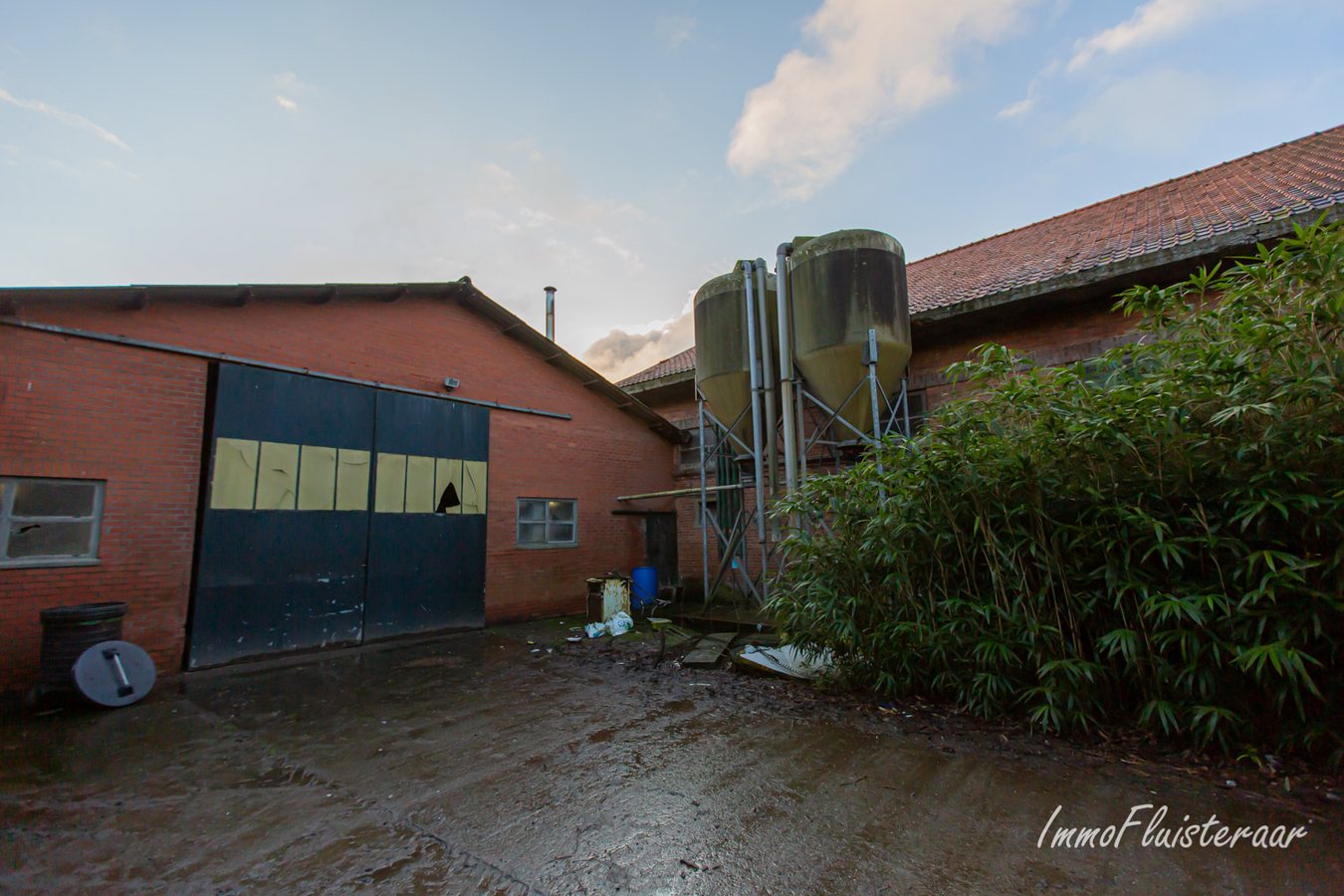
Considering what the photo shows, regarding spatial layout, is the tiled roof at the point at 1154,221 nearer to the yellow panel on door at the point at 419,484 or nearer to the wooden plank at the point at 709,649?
the wooden plank at the point at 709,649

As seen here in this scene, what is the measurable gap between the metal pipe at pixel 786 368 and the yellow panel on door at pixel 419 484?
196 inches

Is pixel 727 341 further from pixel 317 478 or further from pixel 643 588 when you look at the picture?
pixel 317 478

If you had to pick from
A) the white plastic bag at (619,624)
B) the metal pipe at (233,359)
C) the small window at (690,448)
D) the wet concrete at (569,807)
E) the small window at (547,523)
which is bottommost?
the wet concrete at (569,807)

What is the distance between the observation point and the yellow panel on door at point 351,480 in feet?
23.8

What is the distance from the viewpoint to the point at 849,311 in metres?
7.28

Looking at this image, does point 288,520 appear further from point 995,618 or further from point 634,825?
point 995,618

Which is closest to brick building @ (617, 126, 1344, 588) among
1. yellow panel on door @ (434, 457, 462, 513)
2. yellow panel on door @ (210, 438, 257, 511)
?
yellow panel on door @ (434, 457, 462, 513)

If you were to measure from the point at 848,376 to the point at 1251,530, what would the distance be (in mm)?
4483

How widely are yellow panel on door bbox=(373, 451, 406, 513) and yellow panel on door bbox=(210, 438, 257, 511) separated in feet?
4.57

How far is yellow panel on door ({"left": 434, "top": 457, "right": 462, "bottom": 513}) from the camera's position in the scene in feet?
27.0

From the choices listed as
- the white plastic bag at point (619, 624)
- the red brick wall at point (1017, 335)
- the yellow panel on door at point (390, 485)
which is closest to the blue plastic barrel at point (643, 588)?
the white plastic bag at point (619, 624)

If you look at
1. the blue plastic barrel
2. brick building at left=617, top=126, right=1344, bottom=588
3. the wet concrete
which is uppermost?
brick building at left=617, top=126, right=1344, bottom=588

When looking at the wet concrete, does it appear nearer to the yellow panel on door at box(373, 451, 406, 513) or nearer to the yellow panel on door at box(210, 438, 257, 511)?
the yellow panel on door at box(210, 438, 257, 511)

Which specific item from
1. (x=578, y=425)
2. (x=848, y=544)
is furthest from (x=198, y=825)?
(x=578, y=425)
